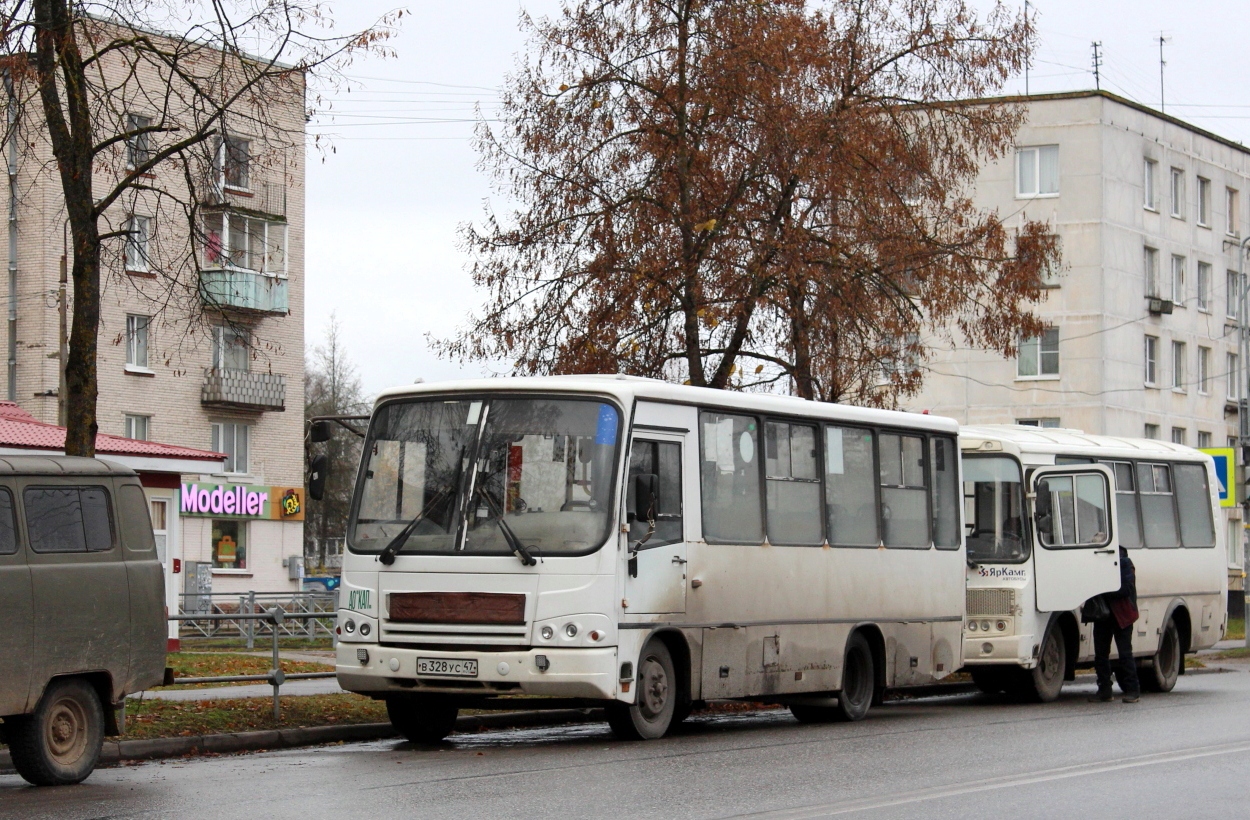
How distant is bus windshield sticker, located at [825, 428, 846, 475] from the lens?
18062 millimetres

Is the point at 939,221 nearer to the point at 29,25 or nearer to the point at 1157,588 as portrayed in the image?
the point at 1157,588

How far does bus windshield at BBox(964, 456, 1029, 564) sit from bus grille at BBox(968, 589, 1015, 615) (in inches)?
15.5

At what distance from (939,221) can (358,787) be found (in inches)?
554

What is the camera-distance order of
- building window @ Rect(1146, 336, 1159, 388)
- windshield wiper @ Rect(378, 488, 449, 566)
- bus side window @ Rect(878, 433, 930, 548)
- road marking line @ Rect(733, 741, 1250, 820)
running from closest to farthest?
road marking line @ Rect(733, 741, 1250, 820) → windshield wiper @ Rect(378, 488, 449, 566) → bus side window @ Rect(878, 433, 930, 548) → building window @ Rect(1146, 336, 1159, 388)

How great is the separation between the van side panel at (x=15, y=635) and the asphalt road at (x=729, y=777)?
2.09 ft

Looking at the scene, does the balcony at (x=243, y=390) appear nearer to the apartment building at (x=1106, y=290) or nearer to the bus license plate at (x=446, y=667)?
the apartment building at (x=1106, y=290)

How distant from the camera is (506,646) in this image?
14648 mm

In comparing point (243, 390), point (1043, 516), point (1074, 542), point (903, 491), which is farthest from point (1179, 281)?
point (903, 491)

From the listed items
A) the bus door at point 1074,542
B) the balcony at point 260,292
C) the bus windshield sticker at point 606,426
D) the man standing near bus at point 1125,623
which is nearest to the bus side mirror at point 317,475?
the bus windshield sticker at point 606,426

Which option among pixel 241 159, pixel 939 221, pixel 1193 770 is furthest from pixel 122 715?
pixel 939 221

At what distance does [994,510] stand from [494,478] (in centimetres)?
849

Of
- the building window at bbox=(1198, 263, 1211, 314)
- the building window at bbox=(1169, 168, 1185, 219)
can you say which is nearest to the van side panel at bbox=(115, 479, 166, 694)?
the building window at bbox=(1169, 168, 1185, 219)

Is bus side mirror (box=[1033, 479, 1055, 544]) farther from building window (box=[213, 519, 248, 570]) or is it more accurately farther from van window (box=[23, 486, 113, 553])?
building window (box=[213, 519, 248, 570])

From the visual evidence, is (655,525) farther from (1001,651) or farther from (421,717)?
(1001,651)
